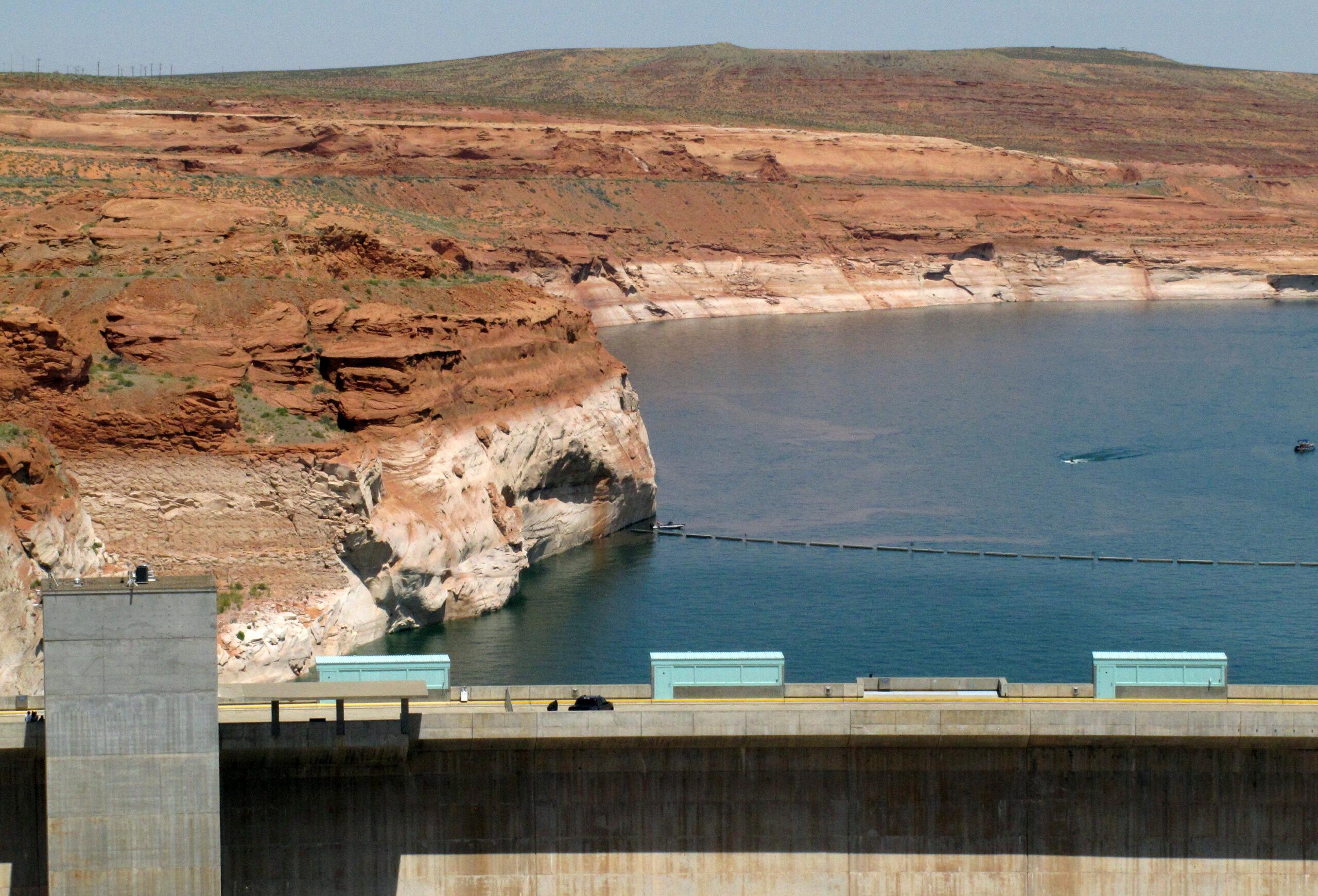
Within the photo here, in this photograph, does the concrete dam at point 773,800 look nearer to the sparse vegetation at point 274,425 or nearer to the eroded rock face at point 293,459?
the eroded rock face at point 293,459

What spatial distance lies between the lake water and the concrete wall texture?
18841mm

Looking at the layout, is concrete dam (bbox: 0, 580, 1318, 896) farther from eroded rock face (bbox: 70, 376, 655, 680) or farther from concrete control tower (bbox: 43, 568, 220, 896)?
eroded rock face (bbox: 70, 376, 655, 680)

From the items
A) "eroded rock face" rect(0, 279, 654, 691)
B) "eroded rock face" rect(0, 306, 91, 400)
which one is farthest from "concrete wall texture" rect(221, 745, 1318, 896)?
"eroded rock face" rect(0, 306, 91, 400)

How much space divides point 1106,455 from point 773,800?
74.0 m

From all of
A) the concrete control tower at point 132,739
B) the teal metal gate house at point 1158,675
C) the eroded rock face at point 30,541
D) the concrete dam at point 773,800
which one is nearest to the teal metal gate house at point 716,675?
the concrete dam at point 773,800

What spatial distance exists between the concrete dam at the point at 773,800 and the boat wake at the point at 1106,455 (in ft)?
227

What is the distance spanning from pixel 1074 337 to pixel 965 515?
3536 inches

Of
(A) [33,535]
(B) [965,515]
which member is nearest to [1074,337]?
(B) [965,515]

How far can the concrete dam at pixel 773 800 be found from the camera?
36.9 m

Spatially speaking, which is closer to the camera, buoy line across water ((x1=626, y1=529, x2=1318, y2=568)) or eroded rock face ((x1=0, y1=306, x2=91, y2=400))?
eroded rock face ((x1=0, y1=306, x2=91, y2=400))

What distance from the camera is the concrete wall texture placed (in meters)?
37.2

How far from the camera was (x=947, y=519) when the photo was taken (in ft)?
290

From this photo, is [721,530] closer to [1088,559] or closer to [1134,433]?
[1088,559]

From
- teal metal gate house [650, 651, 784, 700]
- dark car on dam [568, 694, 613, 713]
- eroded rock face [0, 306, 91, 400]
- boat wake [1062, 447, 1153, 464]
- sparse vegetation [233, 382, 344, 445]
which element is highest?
eroded rock face [0, 306, 91, 400]
